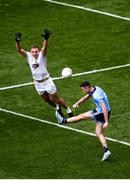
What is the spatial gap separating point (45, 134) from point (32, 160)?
2000 mm

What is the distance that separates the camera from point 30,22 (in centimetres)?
3722

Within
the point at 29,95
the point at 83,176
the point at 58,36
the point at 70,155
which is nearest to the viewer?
the point at 83,176

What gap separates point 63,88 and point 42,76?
9.41 ft

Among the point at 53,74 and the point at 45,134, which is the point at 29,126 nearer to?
the point at 45,134

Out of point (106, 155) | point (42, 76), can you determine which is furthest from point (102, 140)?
point (42, 76)

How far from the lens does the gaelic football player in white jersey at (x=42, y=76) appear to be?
28.3 m

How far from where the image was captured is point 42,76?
93.5 ft

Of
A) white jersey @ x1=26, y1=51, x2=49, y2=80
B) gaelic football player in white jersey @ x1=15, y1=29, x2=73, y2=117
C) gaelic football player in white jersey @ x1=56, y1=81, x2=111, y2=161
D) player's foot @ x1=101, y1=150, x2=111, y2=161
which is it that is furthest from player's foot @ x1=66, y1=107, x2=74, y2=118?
player's foot @ x1=101, y1=150, x2=111, y2=161

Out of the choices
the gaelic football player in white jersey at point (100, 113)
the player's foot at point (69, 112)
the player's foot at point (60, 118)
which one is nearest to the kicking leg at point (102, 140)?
the gaelic football player in white jersey at point (100, 113)

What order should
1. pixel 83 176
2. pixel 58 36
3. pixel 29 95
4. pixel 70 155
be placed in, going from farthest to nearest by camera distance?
pixel 58 36 → pixel 29 95 → pixel 70 155 → pixel 83 176

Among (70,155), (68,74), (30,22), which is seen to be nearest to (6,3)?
(30,22)

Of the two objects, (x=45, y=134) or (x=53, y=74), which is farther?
(x=53, y=74)

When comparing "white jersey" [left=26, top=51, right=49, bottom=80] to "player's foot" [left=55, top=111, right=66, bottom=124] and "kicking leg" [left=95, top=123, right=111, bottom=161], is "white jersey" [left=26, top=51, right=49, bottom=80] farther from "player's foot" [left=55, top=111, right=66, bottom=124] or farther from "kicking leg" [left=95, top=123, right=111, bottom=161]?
"kicking leg" [left=95, top=123, right=111, bottom=161]

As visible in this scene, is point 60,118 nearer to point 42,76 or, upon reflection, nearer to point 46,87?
point 46,87
